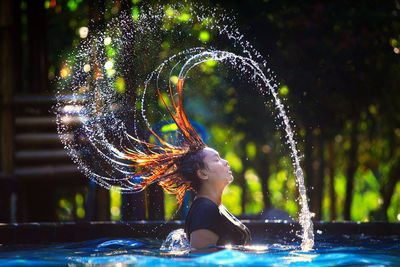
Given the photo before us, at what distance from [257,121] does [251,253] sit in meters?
4.24

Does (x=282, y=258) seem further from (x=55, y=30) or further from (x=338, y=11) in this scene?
(x=55, y=30)

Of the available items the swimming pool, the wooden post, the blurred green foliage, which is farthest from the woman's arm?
the wooden post

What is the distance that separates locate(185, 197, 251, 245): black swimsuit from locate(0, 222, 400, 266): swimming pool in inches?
5.4

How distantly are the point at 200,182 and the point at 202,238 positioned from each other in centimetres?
45

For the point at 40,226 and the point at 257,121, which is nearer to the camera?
the point at 40,226

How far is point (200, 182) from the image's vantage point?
3352 millimetres

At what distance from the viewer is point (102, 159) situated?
16.4 ft

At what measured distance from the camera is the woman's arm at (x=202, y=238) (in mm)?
2994

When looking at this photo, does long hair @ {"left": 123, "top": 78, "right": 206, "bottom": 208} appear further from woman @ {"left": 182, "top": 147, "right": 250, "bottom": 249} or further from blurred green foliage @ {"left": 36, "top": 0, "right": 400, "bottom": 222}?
blurred green foliage @ {"left": 36, "top": 0, "right": 400, "bottom": 222}

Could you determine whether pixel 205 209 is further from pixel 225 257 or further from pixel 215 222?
pixel 225 257

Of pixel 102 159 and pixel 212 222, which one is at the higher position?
pixel 102 159

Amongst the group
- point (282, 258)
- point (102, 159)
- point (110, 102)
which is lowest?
point (282, 258)

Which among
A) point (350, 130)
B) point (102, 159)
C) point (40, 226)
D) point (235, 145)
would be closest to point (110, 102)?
point (102, 159)

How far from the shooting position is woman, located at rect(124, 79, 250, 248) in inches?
120
